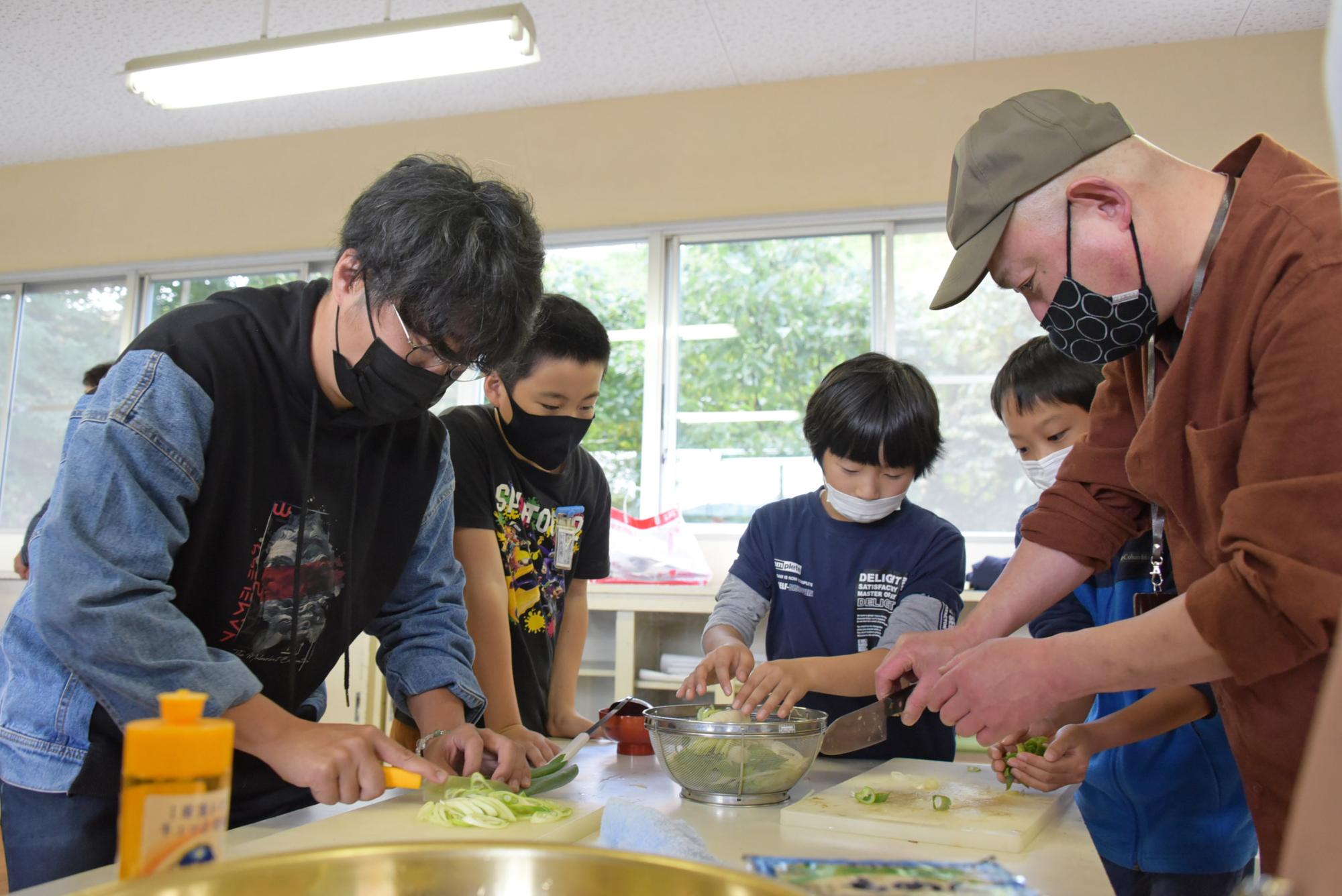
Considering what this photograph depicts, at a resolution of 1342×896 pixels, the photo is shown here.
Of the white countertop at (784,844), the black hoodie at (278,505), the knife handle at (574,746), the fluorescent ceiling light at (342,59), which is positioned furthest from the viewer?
the fluorescent ceiling light at (342,59)

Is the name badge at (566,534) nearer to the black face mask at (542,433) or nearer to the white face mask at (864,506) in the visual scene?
the black face mask at (542,433)

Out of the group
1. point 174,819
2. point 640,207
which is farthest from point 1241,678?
point 640,207

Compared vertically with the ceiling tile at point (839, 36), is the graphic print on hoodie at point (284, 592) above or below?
below

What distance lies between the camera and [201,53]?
9.97 feet

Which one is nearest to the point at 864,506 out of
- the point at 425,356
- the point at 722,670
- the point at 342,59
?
the point at 722,670

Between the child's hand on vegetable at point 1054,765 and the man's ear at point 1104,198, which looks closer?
the man's ear at point 1104,198

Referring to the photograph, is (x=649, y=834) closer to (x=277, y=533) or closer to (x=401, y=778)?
(x=401, y=778)

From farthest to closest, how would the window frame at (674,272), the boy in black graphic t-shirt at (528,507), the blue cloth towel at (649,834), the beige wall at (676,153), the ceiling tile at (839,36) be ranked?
the window frame at (674,272) → the beige wall at (676,153) → the ceiling tile at (839,36) → the boy in black graphic t-shirt at (528,507) → the blue cloth towel at (649,834)

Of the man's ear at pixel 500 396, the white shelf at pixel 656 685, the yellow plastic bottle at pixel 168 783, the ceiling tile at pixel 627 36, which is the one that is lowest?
the white shelf at pixel 656 685

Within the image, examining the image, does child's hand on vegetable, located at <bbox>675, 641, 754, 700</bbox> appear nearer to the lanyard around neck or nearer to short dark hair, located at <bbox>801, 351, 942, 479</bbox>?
short dark hair, located at <bbox>801, 351, 942, 479</bbox>

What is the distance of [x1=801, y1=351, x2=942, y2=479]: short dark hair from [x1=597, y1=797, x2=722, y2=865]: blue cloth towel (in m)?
1.06

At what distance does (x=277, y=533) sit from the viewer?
1.25m

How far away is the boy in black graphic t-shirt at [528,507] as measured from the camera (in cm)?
174

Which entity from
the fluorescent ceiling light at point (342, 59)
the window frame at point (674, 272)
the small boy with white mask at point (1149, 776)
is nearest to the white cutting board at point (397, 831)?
the small boy with white mask at point (1149, 776)
